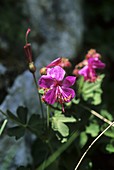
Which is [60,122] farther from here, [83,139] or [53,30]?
[53,30]

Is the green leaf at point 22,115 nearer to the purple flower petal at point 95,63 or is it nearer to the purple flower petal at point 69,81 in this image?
the purple flower petal at point 69,81

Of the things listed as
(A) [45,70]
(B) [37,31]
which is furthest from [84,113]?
(B) [37,31]

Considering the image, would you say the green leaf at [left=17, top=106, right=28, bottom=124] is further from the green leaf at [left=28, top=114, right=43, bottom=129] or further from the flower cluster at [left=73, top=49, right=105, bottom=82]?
the flower cluster at [left=73, top=49, right=105, bottom=82]

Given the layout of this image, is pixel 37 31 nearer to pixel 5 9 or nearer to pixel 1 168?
pixel 5 9

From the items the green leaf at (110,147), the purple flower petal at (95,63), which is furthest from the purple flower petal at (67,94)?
the green leaf at (110,147)

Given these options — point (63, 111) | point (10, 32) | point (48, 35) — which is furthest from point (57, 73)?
point (48, 35)

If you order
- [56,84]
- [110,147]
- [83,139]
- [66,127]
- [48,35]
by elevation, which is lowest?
[110,147]
